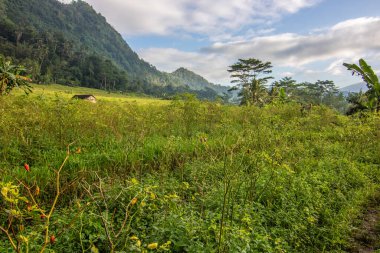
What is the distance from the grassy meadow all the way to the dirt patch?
17 centimetres

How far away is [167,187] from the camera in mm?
4715

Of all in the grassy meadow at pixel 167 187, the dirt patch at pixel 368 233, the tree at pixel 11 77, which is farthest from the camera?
the tree at pixel 11 77

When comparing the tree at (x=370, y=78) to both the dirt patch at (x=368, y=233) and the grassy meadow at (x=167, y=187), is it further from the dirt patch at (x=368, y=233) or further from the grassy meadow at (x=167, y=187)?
the dirt patch at (x=368, y=233)

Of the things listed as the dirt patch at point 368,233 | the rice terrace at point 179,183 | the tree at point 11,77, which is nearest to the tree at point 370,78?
the rice terrace at point 179,183

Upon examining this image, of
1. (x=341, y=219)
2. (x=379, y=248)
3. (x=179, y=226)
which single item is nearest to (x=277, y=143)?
(x=341, y=219)

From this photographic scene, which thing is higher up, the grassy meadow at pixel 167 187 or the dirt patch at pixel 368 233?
the grassy meadow at pixel 167 187

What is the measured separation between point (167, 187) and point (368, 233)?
11.5 ft

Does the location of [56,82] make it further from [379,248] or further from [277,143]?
[379,248]

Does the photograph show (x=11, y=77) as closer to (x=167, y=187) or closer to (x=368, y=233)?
(x=167, y=187)

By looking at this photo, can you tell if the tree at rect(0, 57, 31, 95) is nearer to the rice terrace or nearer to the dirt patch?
the rice terrace

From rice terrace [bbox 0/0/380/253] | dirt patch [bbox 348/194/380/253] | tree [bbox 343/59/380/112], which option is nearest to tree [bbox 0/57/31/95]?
rice terrace [bbox 0/0/380/253]

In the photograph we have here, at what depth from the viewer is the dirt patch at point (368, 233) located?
4050 millimetres

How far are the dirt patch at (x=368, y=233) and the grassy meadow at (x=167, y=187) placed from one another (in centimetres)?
17

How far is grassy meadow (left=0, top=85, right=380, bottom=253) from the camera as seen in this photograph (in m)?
2.82
